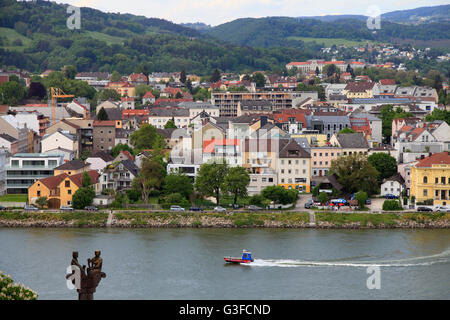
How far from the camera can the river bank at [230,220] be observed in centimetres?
1388

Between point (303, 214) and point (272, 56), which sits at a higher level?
point (272, 56)

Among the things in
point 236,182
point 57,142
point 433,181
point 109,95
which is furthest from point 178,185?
point 109,95

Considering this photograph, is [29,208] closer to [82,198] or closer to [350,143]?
[82,198]

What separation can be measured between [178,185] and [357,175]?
3785mm

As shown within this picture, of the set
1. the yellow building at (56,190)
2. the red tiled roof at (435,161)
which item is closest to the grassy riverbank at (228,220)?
the yellow building at (56,190)

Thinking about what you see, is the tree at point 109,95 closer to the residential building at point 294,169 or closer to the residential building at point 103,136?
the residential building at point 103,136

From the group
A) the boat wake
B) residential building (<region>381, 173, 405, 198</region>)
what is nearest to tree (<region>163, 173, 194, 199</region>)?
residential building (<region>381, 173, 405, 198</region>)

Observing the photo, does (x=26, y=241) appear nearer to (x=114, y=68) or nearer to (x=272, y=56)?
(x=114, y=68)

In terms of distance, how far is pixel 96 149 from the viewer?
846 inches

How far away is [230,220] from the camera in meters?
14.0

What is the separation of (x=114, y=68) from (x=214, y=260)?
4636cm

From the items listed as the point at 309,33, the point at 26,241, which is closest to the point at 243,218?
the point at 26,241

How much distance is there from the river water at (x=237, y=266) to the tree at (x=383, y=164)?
11.2ft

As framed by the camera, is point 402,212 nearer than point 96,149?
Yes
